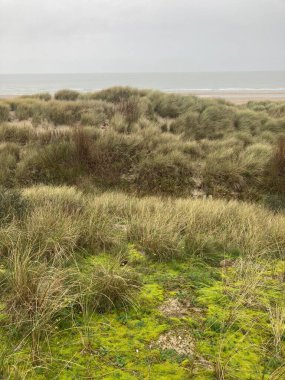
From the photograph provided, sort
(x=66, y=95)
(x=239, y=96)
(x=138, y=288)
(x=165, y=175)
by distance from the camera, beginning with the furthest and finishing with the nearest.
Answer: (x=239, y=96), (x=66, y=95), (x=165, y=175), (x=138, y=288)

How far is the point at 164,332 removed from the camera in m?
2.93

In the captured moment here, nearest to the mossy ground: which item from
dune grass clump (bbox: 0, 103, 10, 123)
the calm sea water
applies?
dune grass clump (bbox: 0, 103, 10, 123)

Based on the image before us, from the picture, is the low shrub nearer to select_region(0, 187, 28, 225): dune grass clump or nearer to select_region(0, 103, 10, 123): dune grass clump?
select_region(0, 187, 28, 225): dune grass clump

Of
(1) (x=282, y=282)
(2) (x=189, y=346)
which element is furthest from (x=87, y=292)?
(1) (x=282, y=282)

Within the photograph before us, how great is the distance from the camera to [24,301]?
9.60ft

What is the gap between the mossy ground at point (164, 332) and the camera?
2.46 m

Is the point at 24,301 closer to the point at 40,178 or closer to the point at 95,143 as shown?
the point at 40,178

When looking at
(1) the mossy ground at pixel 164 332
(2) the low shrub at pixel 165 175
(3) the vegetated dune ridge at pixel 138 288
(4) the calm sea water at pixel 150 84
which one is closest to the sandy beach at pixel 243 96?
(4) the calm sea water at pixel 150 84

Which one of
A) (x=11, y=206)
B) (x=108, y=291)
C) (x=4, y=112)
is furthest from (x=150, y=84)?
(x=108, y=291)

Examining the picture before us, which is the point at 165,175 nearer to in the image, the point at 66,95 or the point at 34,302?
the point at 34,302

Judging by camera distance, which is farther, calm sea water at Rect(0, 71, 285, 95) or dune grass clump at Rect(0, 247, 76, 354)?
calm sea water at Rect(0, 71, 285, 95)

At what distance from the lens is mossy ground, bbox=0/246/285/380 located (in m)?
2.46

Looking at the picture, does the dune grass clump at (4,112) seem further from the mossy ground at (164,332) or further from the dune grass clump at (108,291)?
the mossy ground at (164,332)

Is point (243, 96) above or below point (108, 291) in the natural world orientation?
above
